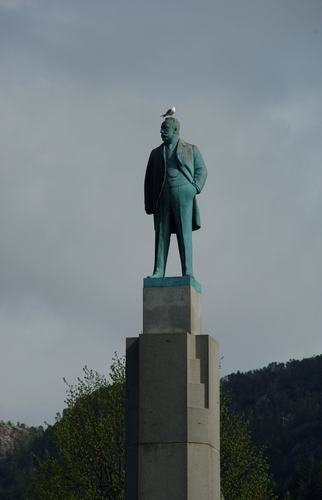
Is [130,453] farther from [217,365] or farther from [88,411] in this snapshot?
[88,411]

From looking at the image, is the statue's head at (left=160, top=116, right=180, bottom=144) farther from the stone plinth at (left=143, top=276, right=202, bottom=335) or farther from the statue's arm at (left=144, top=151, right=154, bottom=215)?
the stone plinth at (left=143, top=276, right=202, bottom=335)

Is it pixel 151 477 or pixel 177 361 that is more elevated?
pixel 177 361

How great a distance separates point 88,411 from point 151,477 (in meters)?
20.3

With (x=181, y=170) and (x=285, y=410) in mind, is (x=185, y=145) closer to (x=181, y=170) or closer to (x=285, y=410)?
(x=181, y=170)

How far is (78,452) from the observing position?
3394 centimetres

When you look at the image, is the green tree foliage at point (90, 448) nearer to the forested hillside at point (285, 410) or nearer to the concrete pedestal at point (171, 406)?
the concrete pedestal at point (171, 406)

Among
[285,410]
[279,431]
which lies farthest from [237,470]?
[285,410]

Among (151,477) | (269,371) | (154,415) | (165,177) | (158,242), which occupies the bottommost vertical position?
(151,477)

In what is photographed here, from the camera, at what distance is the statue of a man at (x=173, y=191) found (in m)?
16.7

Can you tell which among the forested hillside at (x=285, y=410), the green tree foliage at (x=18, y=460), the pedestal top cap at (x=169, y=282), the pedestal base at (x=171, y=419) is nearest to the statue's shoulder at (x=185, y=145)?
the pedestal top cap at (x=169, y=282)

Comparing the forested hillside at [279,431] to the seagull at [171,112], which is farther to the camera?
the forested hillside at [279,431]

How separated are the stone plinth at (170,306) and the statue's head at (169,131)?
2.59 m

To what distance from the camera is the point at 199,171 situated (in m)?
17.1

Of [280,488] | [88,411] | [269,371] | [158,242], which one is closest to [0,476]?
[280,488]
